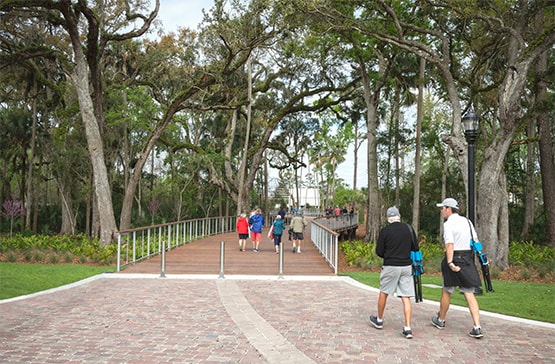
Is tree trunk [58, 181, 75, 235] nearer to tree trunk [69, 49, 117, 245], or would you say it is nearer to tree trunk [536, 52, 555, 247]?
tree trunk [69, 49, 117, 245]

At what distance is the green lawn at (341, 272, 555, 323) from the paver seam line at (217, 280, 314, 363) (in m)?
3.63

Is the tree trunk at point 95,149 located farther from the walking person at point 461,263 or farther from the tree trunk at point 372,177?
the walking person at point 461,263

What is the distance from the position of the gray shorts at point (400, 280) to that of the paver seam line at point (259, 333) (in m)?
1.56

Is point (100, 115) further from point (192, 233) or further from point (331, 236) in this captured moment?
point (331, 236)

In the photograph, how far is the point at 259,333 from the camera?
21.1 ft

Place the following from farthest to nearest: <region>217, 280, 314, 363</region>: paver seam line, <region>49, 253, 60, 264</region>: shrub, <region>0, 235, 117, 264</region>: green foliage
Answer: <region>0, 235, 117, 264</region>: green foliage < <region>49, 253, 60, 264</region>: shrub < <region>217, 280, 314, 363</region>: paver seam line

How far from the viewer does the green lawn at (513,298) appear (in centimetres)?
815

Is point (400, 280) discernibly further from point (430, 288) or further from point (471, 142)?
point (471, 142)

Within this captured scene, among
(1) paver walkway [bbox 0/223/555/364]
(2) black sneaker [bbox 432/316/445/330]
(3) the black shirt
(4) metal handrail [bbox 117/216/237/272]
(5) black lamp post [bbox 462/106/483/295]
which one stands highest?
(5) black lamp post [bbox 462/106/483/295]

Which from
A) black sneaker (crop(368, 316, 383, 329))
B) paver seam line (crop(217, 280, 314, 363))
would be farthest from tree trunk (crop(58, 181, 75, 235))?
black sneaker (crop(368, 316, 383, 329))

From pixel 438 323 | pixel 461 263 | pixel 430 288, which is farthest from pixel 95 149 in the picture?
pixel 461 263

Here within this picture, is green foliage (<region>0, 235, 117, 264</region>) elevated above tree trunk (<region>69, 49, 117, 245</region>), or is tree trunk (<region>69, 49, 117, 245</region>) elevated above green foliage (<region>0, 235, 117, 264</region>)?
tree trunk (<region>69, 49, 117, 245</region>)

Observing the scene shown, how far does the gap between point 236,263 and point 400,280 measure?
8.20m

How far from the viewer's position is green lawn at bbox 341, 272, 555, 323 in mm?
8148
